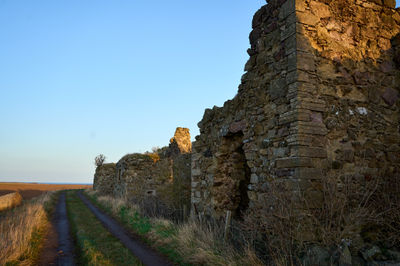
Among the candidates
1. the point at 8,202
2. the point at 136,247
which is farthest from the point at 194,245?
the point at 8,202

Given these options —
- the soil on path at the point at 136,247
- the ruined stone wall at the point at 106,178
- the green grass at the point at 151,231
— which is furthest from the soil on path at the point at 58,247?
the ruined stone wall at the point at 106,178

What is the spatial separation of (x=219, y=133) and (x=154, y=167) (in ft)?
25.0

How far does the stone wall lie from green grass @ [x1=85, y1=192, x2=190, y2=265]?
2113 mm

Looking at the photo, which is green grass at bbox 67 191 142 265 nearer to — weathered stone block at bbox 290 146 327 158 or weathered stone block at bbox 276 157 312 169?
weathered stone block at bbox 276 157 312 169

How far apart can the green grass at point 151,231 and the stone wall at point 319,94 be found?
211 cm

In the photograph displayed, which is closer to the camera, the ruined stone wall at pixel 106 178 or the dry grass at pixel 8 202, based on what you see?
the dry grass at pixel 8 202

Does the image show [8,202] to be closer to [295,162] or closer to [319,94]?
[295,162]

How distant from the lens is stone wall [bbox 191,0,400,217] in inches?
179

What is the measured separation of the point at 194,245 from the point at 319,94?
3778 millimetres

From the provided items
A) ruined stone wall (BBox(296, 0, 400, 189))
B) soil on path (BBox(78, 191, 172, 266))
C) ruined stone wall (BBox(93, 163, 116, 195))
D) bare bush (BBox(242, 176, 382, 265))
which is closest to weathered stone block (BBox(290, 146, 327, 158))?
ruined stone wall (BBox(296, 0, 400, 189))

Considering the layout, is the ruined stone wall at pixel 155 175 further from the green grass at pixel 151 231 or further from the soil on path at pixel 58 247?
the soil on path at pixel 58 247

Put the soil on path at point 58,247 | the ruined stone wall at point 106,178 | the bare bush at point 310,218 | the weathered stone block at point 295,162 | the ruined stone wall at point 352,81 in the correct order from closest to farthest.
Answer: the bare bush at point 310,218 < the weathered stone block at point 295,162 < the ruined stone wall at point 352,81 < the soil on path at point 58,247 < the ruined stone wall at point 106,178

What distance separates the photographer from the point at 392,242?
13.3 ft

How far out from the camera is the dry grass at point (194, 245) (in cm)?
441
